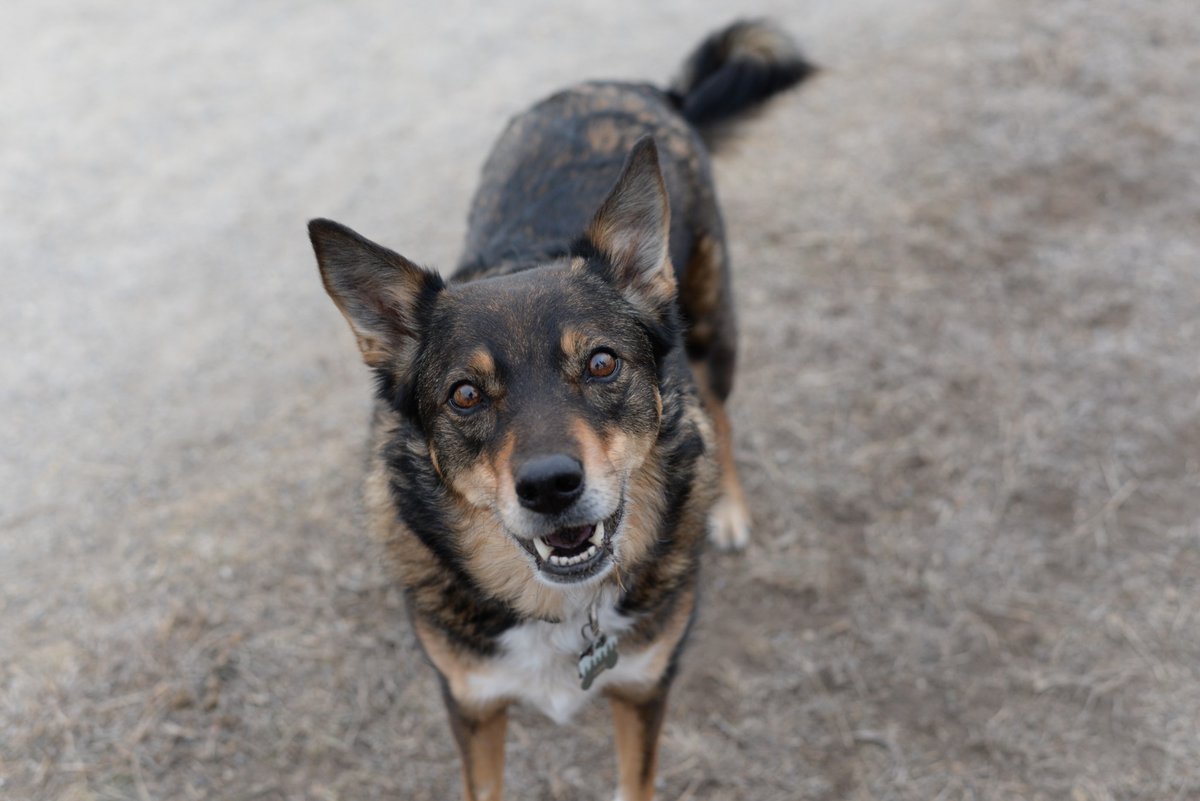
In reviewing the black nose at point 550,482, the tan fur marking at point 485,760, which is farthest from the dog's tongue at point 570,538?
the tan fur marking at point 485,760

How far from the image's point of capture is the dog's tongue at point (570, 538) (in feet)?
7.89

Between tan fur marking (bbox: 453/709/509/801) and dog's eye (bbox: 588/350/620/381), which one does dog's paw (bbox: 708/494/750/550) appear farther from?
dog's eye (bbox: 588/350/620/381)

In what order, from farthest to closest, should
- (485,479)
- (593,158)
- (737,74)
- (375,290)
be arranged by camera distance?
(737,74), (593,158), (375,290), (485,479)

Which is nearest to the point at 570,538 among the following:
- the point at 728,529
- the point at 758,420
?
the point at 728,529

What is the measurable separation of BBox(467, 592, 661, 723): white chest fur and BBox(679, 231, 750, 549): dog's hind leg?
1055mm

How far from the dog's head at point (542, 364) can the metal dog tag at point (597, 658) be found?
1.34 feet

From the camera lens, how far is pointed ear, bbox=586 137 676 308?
2.65 meters

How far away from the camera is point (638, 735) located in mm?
3016

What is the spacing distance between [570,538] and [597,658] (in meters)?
0.53

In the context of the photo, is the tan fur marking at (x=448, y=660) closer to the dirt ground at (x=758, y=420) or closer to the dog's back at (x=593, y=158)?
the dirt ground at (x=758, y=420)

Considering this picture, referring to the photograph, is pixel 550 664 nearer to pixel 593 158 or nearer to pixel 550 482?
pixel 550 482

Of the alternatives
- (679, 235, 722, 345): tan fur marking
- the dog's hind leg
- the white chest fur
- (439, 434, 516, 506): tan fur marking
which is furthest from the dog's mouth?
(679, 235, 722, 345): tan fur marking

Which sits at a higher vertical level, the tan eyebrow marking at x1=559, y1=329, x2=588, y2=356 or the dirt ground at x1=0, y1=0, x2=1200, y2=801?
the tan eyebrow marking at x1=559, y1=329, x2=588, y2=356

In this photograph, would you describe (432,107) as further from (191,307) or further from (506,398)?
(506,398)
